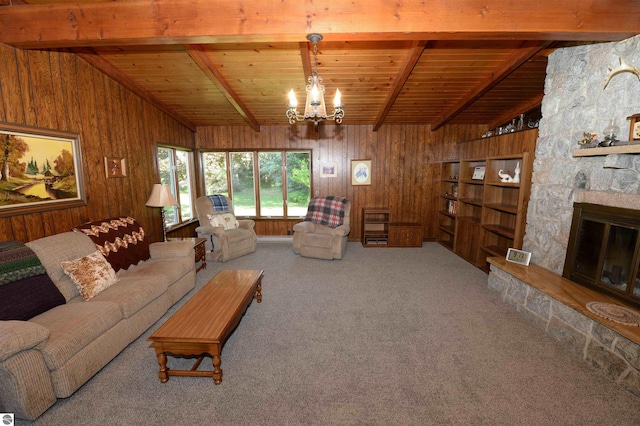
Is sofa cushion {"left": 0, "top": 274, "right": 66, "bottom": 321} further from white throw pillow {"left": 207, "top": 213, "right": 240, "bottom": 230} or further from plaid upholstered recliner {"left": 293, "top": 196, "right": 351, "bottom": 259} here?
plaid upholstered recliner {"left": 293, "top": 196, "right": 351, "bottom": 259}

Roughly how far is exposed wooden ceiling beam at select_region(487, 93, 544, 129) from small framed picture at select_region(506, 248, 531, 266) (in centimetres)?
270

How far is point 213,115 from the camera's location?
5422 mm

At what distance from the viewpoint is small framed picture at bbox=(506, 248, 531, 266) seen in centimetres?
329

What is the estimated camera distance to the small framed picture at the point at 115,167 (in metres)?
3.55

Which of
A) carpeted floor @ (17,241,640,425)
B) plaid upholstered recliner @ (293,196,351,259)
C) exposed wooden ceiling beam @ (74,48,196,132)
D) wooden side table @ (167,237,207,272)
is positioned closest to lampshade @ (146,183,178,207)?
wooden side table @ (167,237,207,272)

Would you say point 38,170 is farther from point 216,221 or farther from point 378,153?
point 378,153

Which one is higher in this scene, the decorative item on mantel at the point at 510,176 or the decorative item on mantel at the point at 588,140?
the decorative item on mantel at the point at 588,140

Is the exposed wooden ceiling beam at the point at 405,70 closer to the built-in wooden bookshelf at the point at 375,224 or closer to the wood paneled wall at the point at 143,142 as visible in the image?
the wood paneled wall at the point at 143,142

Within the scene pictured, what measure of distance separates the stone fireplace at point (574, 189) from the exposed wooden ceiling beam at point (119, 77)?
5.19 meters

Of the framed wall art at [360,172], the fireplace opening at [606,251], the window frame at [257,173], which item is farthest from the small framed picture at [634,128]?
the window frame at [257,173]

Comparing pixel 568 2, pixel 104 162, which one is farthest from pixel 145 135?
pixel 568 2

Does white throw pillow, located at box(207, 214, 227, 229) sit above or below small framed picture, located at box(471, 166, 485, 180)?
below

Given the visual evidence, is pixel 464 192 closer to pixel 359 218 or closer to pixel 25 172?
pixel 359 218

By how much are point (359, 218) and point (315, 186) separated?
3.86ft
